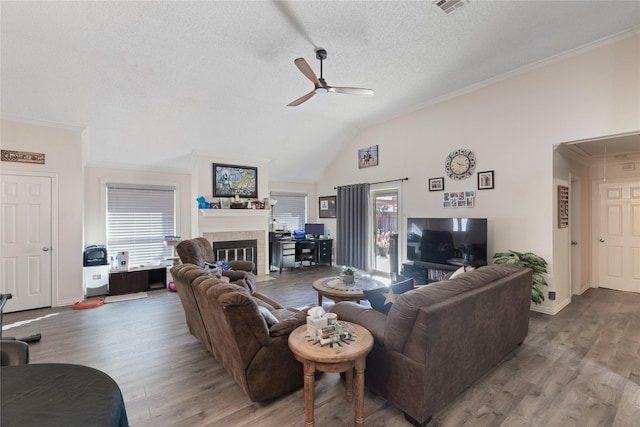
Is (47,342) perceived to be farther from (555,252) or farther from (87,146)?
(555,252)

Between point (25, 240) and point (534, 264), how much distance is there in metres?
7.08

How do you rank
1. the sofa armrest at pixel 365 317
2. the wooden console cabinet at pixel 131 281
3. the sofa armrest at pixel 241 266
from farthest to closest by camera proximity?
the wooden console cabinet at pixel 131 281, the sofa armrest at pixel 241 266, the sofa armrest at pixel 365 317

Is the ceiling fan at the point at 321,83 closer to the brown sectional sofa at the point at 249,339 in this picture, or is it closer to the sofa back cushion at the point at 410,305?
the brown sectional sofa at the point at 249,339

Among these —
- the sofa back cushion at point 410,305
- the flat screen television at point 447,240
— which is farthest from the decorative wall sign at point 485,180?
the sofa back cushion at point 410,305

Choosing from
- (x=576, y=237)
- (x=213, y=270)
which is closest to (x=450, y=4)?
(x=213, y=270)

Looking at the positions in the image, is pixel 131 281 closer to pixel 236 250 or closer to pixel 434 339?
pixel 236 250

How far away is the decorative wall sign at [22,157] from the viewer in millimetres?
3922

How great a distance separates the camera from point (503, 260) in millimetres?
3969

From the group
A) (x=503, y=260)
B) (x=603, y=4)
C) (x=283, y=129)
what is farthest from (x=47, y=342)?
(x=603, y=4)

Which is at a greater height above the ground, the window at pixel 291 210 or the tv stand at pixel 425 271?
the window at pixel 291 210

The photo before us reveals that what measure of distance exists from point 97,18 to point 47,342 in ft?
11.2

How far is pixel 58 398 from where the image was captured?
1.05 meters

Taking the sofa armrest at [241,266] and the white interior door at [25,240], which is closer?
the white interior door at [25,240]

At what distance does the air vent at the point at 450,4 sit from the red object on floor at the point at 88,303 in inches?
228
